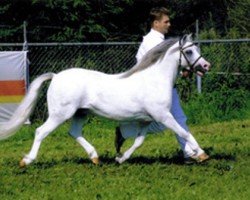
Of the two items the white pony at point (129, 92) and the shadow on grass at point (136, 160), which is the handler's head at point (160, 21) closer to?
the white pony at point (129, 92)

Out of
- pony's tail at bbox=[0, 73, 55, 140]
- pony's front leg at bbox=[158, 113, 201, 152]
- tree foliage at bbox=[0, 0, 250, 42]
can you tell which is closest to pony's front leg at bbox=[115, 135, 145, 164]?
pony's front leg at bbox=[158, 113, 201, 152]

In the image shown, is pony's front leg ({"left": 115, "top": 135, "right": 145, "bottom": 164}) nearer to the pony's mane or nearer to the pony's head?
the pony's mane

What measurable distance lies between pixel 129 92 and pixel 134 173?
1123mm

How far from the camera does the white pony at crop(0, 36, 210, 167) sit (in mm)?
10859

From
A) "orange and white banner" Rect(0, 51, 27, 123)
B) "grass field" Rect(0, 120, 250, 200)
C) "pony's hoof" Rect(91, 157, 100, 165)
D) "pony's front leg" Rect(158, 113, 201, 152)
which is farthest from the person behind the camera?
"orange and white banner" Rect(0, 51, 27, 123)

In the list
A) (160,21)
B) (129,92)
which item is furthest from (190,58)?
(129,92)

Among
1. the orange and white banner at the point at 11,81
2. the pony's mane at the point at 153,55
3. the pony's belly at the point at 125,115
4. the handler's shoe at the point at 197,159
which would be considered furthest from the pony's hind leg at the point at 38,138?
the orange and white banner at the point at 11,81

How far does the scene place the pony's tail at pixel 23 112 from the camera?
442 inches

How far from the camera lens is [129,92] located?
430 inches

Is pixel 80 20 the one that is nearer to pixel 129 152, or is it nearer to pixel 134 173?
pixel 129 152

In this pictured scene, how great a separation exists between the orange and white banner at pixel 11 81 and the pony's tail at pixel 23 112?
5243 mm

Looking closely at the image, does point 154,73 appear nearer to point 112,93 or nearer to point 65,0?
point 112,93

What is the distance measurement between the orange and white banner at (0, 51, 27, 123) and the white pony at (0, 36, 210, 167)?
5465mm

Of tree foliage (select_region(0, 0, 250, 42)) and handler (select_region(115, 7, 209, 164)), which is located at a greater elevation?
handler (select_region(115, 7, 209, 164))
